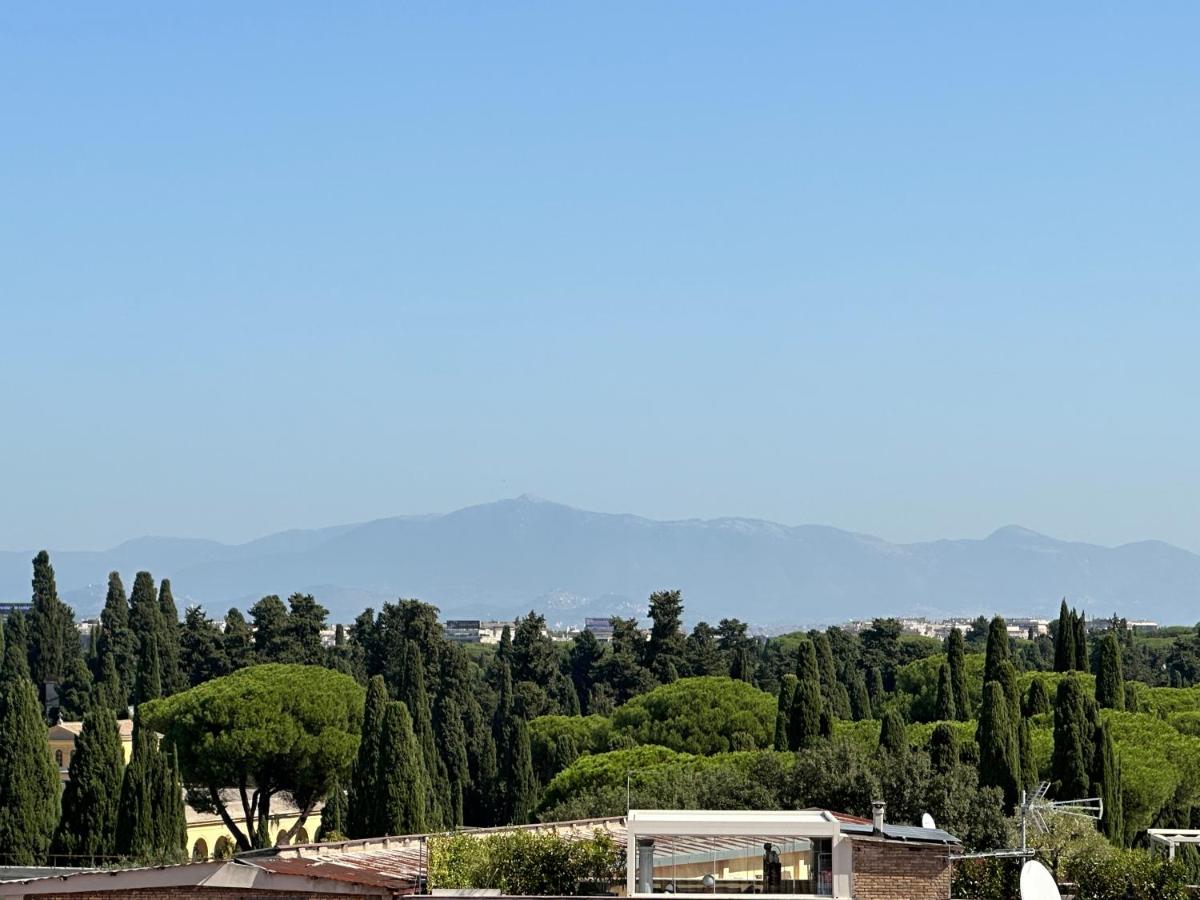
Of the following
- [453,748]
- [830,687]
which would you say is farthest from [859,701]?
[453,748]

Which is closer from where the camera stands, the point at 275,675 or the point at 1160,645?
the point at 275,675

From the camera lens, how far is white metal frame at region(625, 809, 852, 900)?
78.9ft

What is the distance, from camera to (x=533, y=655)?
9831 centimetres

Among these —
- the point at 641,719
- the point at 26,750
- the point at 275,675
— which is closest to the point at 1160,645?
the point at 641,719

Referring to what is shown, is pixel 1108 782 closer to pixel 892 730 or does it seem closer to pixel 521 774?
pixel 892 730

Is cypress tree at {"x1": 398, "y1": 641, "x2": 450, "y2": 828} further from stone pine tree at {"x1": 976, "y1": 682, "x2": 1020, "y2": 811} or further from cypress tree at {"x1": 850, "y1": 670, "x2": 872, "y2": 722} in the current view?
cypress tree at {"x1": 850, "y1": 670, "x2": 872, "y2": 722}

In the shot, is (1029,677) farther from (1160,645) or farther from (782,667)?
(1160,645)

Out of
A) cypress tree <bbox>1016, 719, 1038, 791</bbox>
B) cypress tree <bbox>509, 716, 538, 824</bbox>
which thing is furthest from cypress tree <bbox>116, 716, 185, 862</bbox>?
cypress tree <bbox>1016, 719, 1038, 791</bbox>

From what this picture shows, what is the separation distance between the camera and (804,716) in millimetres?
63750

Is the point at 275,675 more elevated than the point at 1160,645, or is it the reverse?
the point at 1160,645

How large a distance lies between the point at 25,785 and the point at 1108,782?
3325 centimetres

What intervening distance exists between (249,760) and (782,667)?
1999 inches

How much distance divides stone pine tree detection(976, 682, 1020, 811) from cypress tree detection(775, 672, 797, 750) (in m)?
8.84

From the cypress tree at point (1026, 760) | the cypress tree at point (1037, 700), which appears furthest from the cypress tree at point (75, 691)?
the cypress tree at point (1026, 760)
